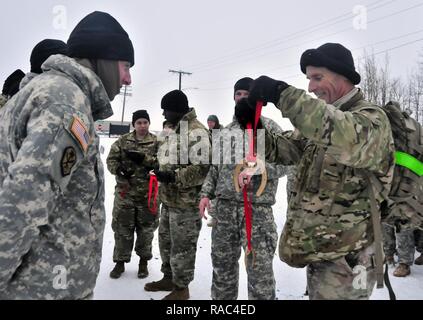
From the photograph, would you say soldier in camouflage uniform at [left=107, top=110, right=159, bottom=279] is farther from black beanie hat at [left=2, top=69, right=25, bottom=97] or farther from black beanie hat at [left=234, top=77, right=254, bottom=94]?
black beanie hat at [left=234, top=77, right=254, bottom=94]

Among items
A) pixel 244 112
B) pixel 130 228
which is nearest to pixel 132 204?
pixel 130 228

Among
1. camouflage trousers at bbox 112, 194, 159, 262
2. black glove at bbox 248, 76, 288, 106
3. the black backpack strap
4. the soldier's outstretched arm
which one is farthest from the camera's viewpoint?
camouflage trousers at bbox 112, 194, 159, 262

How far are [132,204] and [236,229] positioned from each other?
2004 mm

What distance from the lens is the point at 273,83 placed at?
1788 millimetres

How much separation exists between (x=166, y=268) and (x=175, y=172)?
1409 millimetres

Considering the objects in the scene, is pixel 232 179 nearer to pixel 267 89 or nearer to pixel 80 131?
pixel 267 89

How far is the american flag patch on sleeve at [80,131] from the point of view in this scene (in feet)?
4.39

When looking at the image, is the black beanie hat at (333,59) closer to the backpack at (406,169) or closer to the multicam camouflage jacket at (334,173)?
the multicam camouflage jacket at (334,173)

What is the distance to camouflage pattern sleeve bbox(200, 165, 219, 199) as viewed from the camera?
141 inches

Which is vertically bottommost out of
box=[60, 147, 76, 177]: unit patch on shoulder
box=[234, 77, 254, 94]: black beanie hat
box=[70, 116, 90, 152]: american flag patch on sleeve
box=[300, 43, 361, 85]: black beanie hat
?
box=[60, 147, 76, 177]: unit patch on shoulder

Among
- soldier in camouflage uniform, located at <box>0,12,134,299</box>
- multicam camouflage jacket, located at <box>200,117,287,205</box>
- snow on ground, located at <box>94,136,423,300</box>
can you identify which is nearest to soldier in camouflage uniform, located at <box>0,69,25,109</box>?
multicam camouflage jacket, located at <box>200,117,287,205</box>

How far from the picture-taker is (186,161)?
12.6 ft

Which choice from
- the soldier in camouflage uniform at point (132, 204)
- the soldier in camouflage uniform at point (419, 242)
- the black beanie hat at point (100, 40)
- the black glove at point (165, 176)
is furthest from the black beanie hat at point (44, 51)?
the soldier in camouflage uniform at point (419, 242)
